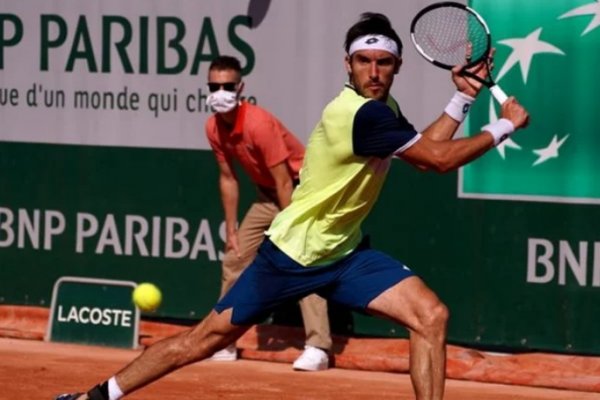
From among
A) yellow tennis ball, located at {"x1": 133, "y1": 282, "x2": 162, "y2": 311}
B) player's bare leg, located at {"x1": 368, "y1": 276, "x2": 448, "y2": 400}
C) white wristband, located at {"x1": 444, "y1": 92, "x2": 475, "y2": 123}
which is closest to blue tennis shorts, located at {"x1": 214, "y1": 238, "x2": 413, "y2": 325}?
player's bare leg, located at {"x1": 368, "y1": 276, "x2": 448, "y2": 400}

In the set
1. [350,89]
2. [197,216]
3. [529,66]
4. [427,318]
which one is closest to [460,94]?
[350,89]

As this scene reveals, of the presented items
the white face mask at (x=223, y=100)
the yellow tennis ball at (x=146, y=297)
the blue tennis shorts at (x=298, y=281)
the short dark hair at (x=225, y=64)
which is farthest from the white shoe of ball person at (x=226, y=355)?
the blue tennis shorts at (x=298, y=281)

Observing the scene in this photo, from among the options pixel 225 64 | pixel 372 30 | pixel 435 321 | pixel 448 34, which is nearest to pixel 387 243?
pixel 225 64

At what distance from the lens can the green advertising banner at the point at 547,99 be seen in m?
8.39

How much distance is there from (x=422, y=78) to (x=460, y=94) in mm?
2689

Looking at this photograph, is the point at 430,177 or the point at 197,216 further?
the point at 197,216

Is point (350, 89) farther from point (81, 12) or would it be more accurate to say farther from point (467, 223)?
point (81, 12)

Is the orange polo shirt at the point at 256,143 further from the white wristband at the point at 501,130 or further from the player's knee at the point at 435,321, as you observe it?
the white wristband at the point at 501,130

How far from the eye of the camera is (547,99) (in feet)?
27.8

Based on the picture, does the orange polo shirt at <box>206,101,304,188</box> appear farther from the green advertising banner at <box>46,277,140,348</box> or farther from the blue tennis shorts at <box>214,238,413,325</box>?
the blue tennis shorts at <box>214,238,413,325</box>

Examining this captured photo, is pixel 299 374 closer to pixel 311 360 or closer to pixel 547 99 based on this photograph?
pixel 311 360

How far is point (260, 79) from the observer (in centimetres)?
931

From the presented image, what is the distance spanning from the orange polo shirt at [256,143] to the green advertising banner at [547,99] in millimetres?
Result: 991

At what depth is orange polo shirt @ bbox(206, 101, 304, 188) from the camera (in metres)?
8.59
